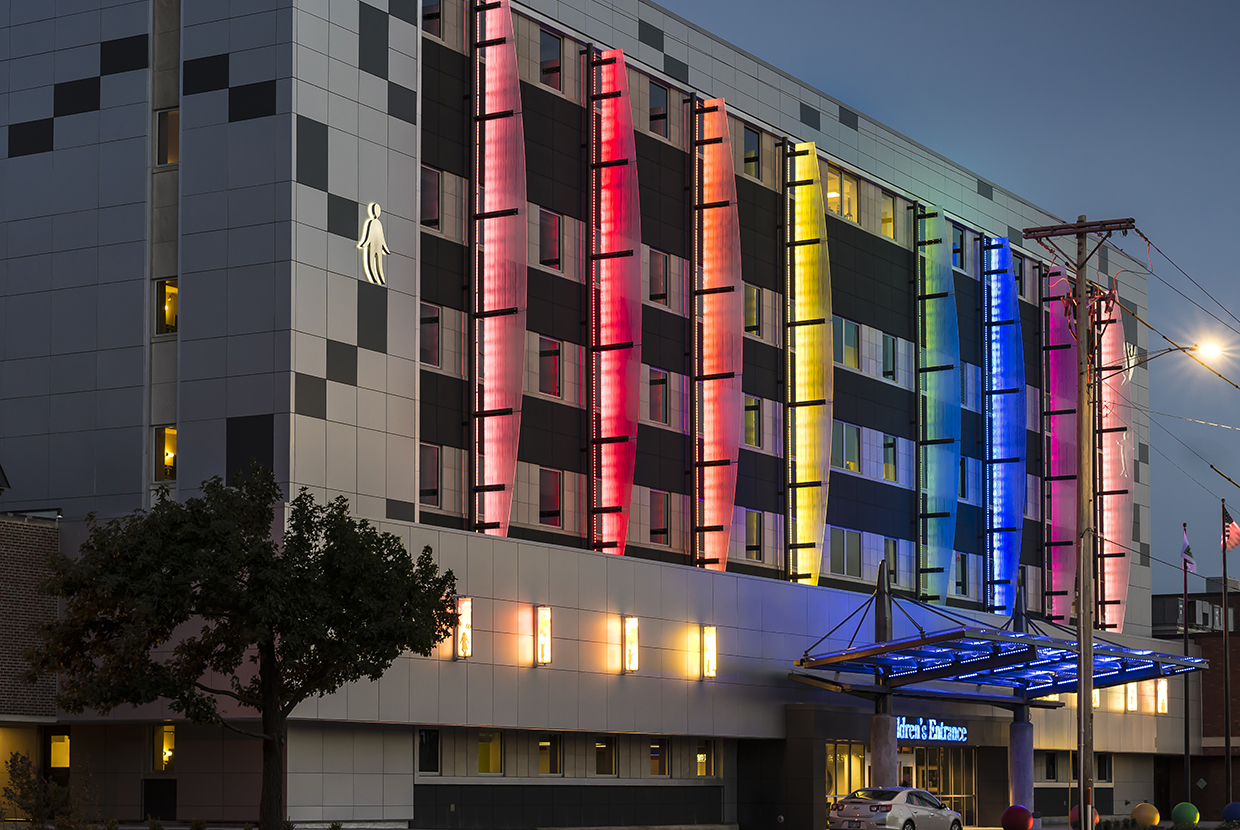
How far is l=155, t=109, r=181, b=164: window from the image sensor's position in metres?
45.3

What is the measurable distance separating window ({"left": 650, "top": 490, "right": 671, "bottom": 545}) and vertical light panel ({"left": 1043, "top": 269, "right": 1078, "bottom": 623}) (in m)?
30.2

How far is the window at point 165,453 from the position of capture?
43.8 metres

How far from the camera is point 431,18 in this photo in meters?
48.5

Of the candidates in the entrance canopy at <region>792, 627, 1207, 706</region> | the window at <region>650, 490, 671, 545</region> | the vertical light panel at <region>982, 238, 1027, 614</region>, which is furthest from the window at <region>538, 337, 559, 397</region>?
the vertical light panel at <region>982, 238, 1027, 614</region>

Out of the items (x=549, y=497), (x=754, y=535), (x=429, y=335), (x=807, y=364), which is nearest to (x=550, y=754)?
(x=549, y=497)

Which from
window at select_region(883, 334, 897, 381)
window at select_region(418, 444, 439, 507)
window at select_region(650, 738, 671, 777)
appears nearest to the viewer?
window at select_region(418, 444, 439, 507)

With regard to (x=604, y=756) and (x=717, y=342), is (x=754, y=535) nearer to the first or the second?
(x=717, y=342)

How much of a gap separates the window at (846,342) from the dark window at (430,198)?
20978mm

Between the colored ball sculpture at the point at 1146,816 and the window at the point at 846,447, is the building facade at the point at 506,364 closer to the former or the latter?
the window at the point at 846,447

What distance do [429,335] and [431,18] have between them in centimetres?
922

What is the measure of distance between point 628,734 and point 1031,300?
37856 mm

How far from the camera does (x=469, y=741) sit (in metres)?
46.5

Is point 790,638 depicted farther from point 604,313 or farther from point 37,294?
point 37,294

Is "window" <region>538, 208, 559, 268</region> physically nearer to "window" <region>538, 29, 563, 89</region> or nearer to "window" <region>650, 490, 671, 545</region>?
"window" <region>538, 29, 563, 89</region>
